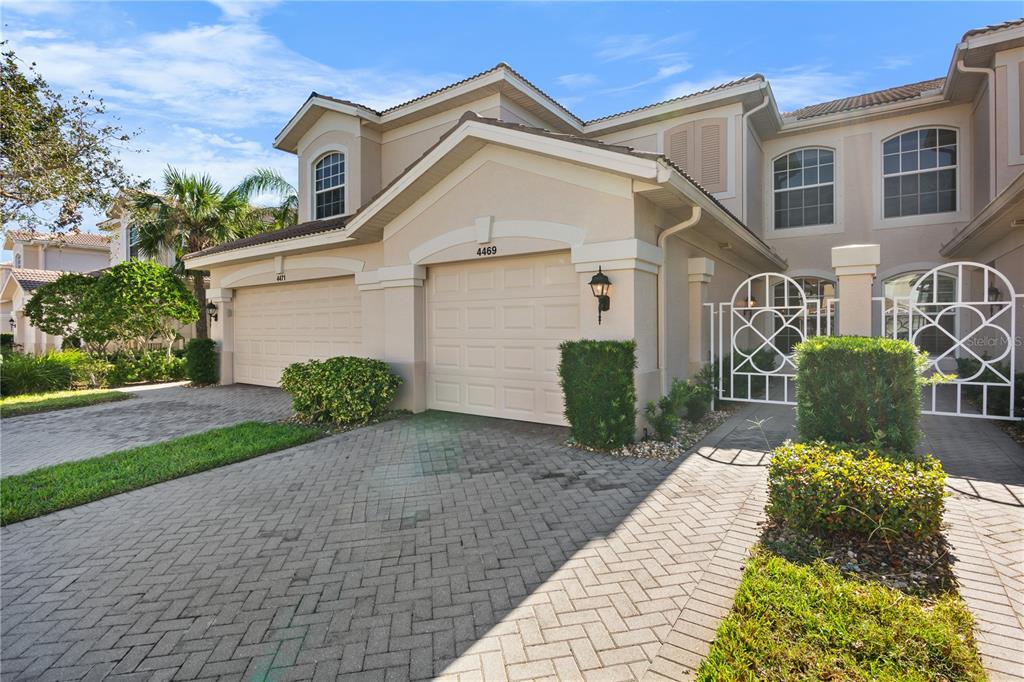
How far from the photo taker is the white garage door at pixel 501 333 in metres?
7.73

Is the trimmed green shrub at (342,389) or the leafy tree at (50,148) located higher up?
the leafy tree at (50,148)

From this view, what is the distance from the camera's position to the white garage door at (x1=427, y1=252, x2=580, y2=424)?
7730mm

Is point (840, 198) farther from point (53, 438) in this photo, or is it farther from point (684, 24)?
point (53, 438)

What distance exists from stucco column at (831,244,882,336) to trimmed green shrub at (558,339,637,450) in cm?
273

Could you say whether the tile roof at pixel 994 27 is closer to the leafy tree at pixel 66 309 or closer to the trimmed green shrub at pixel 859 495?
the trimmed green shrub at pixel 859 495

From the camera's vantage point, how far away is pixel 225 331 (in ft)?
46.3

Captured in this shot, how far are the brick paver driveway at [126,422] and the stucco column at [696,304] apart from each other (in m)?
7.98

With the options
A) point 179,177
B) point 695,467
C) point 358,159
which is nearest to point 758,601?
point 695,467

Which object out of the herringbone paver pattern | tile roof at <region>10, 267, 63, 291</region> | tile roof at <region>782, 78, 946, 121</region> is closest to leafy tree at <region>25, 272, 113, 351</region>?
tile roof at <region>10, 267, 63, 291</region>

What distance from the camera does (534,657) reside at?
Result: 267 centimetres

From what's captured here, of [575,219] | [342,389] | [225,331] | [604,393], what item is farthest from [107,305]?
[604,393]

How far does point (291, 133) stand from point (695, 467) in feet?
49.7

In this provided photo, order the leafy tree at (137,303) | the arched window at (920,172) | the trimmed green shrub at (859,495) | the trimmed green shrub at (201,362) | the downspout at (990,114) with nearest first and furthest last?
the trimmed green shrub at (859,495) < the downspout at (990,114) < the arched window at (920,172) < the trimmed green shrub at (201,362) < the leafy tree at (137,303)

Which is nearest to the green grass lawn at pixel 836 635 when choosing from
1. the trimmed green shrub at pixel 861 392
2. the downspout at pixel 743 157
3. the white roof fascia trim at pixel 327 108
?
the trimmed green shrub at pixel 861 392
